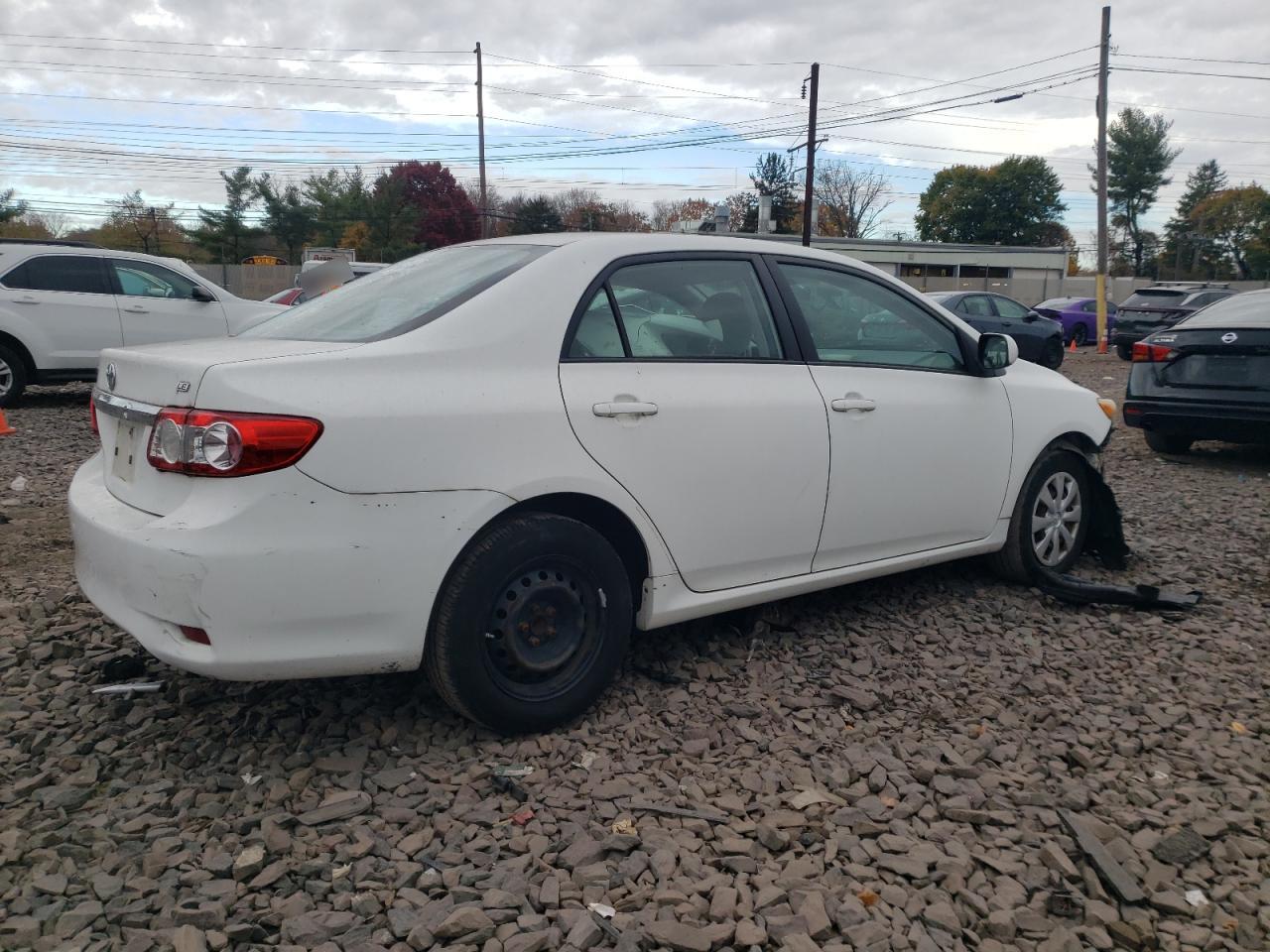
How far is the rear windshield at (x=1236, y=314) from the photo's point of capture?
7.55m

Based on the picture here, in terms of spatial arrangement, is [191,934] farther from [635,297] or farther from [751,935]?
[635,297]

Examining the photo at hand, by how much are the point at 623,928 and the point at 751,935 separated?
0.30 meters

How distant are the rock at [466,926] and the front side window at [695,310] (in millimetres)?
1796

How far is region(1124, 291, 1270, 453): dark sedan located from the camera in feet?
24.1

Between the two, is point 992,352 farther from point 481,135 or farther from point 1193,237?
point 1193,237

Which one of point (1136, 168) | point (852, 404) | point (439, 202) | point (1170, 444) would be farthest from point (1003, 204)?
point (852, 404)

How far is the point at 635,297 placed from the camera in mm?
3420

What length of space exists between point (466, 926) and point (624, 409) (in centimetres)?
159

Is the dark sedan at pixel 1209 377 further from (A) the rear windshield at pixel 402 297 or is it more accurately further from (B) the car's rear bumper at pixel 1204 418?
(A) the rear windshield at pixel 402 297

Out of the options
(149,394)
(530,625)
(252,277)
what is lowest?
(530,625)

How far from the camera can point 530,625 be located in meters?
3.08

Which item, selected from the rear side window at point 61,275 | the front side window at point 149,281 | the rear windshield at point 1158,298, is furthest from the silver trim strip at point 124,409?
the rear windshield at point 1158,298

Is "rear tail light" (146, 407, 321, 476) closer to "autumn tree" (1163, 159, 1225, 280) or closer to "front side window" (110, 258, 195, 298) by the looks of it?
"front side window" (110, 258, 195, 298)

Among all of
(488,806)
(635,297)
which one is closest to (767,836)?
(488,806)
